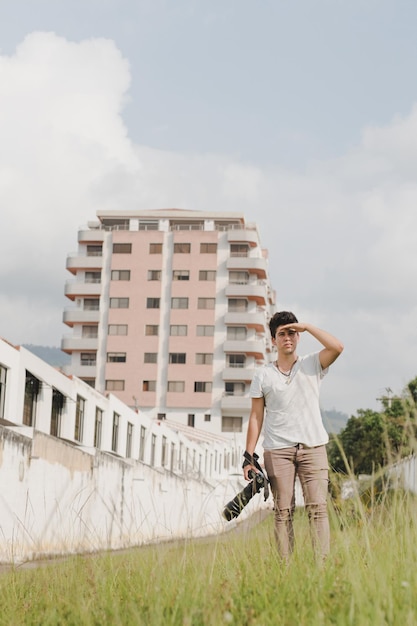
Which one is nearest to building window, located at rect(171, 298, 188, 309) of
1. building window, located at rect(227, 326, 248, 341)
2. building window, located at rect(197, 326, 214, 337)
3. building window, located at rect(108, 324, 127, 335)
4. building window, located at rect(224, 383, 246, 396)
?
building window, located at rect(197, 326, 214, 337)

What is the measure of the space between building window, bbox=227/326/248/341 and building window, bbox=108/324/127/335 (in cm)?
917

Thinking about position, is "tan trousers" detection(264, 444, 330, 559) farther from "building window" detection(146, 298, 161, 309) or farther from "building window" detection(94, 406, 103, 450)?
"building window" detection(146, 298, 161, 309)

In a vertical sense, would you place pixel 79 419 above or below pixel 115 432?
below

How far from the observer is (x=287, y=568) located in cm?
482

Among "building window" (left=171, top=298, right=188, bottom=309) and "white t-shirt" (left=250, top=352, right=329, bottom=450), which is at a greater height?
"building window" (left=171, top=298, right=188, bottom=309)

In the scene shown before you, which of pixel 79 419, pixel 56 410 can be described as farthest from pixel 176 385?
pixel 56 410

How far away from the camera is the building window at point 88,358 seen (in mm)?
85000

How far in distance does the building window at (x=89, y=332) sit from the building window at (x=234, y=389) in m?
12.7

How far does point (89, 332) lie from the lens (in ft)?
282

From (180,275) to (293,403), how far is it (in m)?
78.1

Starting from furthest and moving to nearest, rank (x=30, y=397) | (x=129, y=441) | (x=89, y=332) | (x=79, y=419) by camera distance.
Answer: (x=89, y=332) → (x=129, y=441) → (x=79, y=419) → (x=30, y=397)

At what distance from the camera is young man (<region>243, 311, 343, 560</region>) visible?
6629 millimetres

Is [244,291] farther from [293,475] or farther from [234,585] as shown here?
[234,585]

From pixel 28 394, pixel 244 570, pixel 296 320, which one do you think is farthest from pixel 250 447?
pixel 28 394
